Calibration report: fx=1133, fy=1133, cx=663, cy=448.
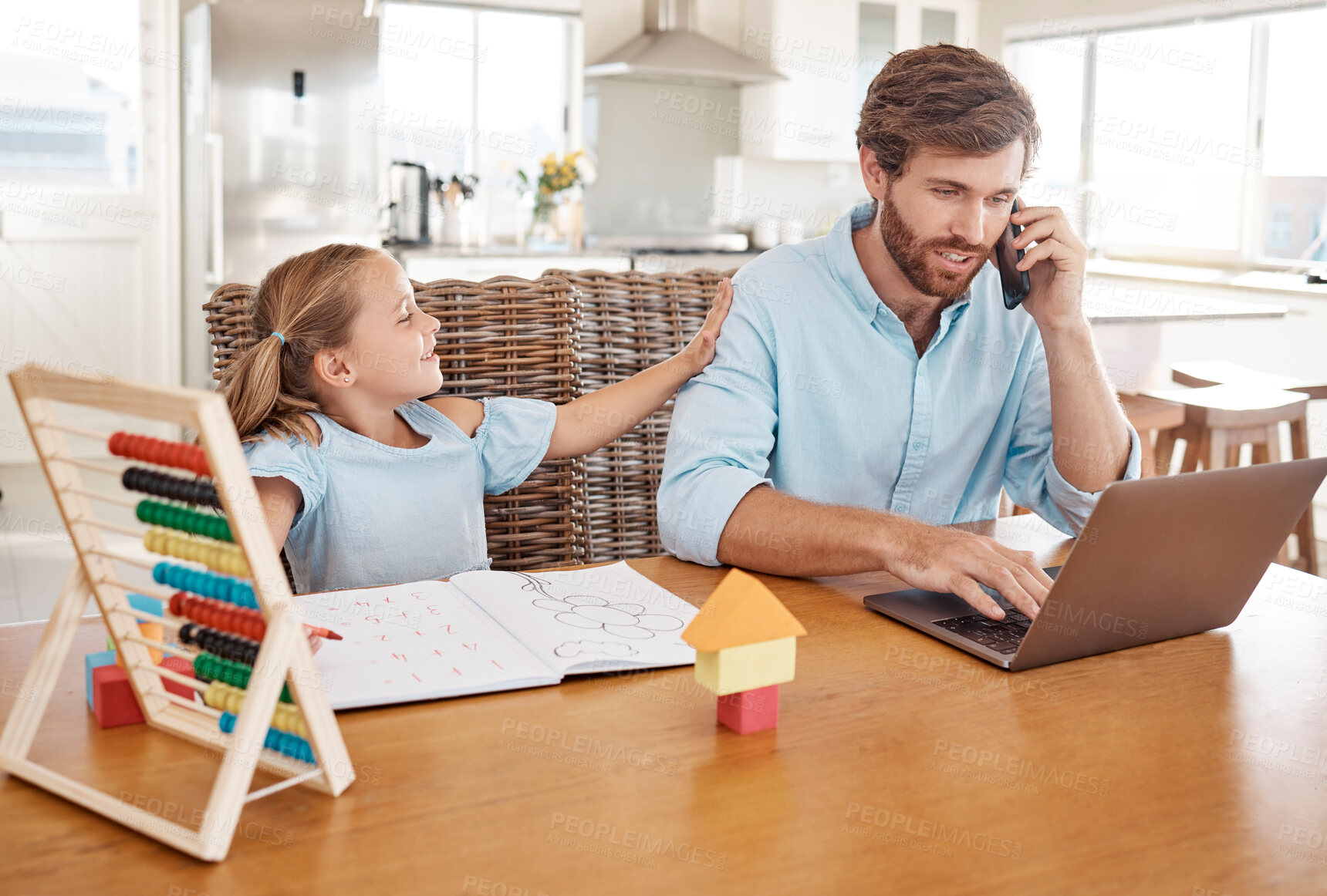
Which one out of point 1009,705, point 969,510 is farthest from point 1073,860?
point 969,510

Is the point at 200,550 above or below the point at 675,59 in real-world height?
below

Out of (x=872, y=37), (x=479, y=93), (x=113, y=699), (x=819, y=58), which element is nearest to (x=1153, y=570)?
(x=113, y=699)

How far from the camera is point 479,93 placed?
5.75m

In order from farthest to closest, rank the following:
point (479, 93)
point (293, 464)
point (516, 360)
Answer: point (479, 93) < point (516, 360) < point (293, 464)

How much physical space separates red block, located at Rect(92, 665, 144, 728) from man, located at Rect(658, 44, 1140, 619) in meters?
0.67

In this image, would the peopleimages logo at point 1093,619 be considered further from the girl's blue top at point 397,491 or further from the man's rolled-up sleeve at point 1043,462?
the girl's blue top at point 397,491

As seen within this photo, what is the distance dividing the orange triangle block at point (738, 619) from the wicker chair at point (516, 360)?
96 centimetres

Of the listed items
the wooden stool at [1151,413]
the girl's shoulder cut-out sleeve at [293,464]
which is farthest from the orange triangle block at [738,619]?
the wooden stool at [1151,413]

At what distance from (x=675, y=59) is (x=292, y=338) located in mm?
4394

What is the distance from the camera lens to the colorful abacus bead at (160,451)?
68 cm

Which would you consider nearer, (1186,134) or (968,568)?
(968,568)

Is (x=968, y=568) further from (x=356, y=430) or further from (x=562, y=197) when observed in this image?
(x=562, y=197)

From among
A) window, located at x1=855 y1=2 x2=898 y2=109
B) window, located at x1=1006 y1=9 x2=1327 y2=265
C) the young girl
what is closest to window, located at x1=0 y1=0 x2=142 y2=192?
window, located at x1=855 y1=2 x2=898 y2=109

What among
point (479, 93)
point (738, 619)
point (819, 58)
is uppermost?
point (819, 58)
